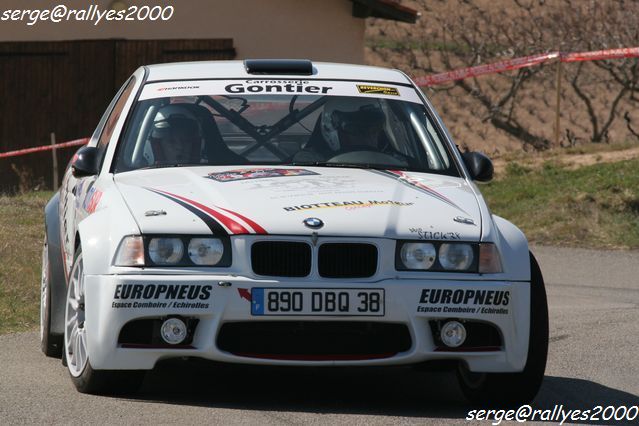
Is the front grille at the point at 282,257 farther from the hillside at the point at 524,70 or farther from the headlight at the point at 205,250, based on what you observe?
the hillside at the point at 524,70

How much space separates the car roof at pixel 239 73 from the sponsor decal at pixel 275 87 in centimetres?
6

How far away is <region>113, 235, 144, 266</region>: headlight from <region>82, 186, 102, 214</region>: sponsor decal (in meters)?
0.60

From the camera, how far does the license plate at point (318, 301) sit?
5898 millimetres

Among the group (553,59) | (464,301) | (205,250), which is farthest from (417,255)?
(553,59)

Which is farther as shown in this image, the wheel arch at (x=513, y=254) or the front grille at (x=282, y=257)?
the wheel arch at (x=513, y=254)

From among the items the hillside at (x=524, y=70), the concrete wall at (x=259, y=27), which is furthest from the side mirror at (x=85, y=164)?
the hillside at (x=524, y=70)

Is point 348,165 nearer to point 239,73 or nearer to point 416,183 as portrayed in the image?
point 416,183

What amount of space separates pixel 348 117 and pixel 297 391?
1.55 m

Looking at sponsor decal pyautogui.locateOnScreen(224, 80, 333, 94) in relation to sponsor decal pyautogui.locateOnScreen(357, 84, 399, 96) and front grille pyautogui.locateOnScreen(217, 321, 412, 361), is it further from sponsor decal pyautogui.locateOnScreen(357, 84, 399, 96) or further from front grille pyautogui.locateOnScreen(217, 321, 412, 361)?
front grille pyautogui.locateOnScreen(217, 321, 412, 361)

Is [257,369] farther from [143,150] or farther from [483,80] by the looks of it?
[483,80]

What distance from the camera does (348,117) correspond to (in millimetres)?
7496

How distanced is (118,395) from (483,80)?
26.2 m

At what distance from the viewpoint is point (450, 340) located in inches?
240

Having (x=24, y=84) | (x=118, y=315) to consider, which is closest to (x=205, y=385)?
(x=118, y=315)
